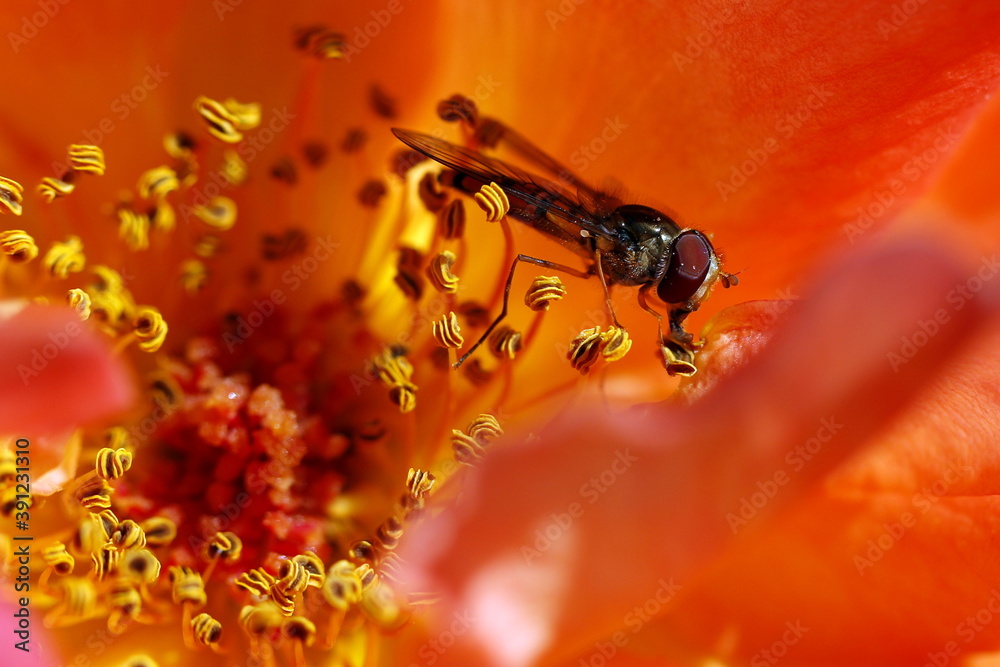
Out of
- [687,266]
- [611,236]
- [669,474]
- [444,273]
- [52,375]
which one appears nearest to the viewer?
[669,474]

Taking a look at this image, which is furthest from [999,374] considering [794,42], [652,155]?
[652,155]

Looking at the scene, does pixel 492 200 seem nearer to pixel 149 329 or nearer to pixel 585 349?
pixel 585 349

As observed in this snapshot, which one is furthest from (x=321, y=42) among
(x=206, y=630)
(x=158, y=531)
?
(x=206, y=630)

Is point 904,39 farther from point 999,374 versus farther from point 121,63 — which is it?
point 121,63

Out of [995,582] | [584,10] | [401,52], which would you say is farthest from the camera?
[401,52]

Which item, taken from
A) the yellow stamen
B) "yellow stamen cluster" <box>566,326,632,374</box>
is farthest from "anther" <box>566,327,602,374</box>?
the yellow stamen

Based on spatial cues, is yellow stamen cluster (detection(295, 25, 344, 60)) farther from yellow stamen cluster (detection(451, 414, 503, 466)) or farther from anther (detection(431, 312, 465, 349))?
yellow stamen cluster (detection(451, 414, 503, 466))

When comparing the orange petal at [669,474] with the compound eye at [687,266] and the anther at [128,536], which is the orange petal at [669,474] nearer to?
the compound eye at [687,266]
